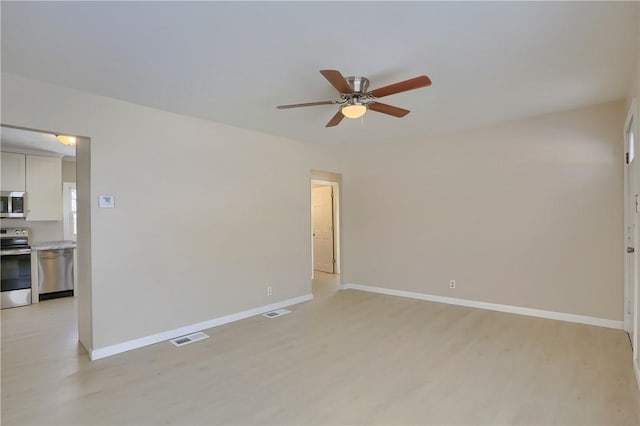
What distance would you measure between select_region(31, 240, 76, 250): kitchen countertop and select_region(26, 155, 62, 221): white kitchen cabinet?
0.45 metres

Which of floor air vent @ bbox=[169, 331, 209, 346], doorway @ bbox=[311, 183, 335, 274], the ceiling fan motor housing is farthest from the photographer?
doorway @ bbox=[311, 183, 335, 274]


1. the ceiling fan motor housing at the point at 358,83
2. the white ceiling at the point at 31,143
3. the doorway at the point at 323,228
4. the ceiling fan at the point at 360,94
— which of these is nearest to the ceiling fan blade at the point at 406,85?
the ceiling fan at the point at 360,94

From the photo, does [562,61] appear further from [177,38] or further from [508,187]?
[177,38]

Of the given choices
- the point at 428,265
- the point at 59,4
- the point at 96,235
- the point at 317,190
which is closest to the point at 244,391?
the point at 96,235

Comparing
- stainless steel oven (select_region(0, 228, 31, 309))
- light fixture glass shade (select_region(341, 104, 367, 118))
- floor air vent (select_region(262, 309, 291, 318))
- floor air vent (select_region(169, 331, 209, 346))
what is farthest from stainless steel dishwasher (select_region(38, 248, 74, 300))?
light fixture glass shade (select_region(341, 104, 367, 118))

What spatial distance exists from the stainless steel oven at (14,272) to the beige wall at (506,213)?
5434mm

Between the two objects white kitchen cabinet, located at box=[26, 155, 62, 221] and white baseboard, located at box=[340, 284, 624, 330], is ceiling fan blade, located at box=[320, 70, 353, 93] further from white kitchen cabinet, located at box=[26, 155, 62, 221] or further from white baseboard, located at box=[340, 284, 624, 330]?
white kitchen cabinet, located at box=[26, 155, 62, 221]

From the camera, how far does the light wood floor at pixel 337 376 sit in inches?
85.9

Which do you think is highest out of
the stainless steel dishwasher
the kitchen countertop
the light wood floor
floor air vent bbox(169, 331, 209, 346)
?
the kitchen countertop

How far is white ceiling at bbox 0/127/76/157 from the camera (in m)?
4.40

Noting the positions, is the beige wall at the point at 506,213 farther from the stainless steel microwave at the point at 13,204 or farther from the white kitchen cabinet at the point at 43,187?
the stainless steel microwave at the point at 13,204

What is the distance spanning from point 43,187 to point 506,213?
7340 millimetres

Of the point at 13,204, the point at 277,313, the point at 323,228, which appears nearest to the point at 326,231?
the point at 323,228

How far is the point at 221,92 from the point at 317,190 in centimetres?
468
